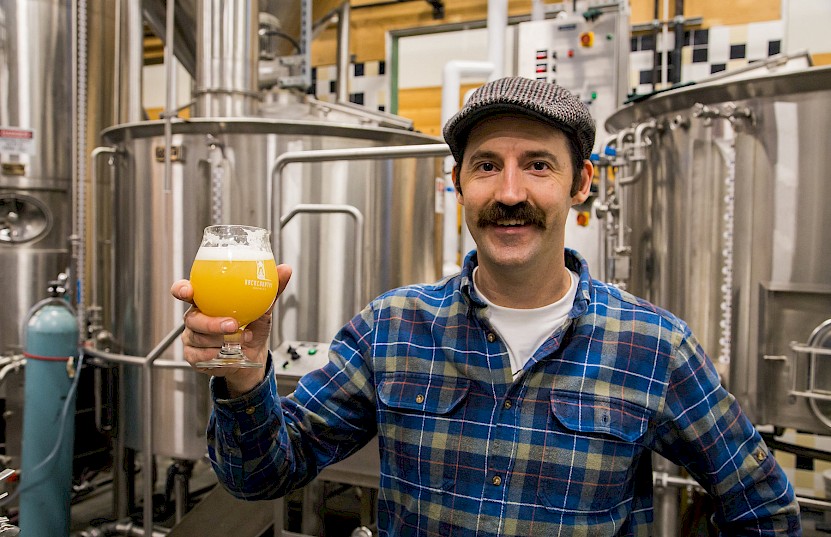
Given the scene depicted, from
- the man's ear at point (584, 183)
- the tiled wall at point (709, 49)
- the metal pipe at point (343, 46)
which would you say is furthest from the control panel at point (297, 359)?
the tiled wall at point (709, 49)

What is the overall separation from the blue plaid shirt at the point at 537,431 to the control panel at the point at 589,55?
8.05ft

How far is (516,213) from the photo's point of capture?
1204 millimetres

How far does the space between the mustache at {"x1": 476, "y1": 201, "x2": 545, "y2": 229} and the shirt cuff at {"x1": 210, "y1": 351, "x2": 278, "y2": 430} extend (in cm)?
50

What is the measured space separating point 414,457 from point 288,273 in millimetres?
430

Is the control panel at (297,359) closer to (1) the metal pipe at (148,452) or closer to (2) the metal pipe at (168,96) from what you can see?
(1) the metal pipe at (148,452)

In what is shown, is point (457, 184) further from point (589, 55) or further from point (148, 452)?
point (589, 55)

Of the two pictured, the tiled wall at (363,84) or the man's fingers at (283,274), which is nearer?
the man's fingers at (283,274)

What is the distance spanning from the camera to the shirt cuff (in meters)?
1.14

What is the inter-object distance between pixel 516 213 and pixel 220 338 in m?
0.56

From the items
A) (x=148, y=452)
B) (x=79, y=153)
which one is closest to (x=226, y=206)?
(x=148, y=452)

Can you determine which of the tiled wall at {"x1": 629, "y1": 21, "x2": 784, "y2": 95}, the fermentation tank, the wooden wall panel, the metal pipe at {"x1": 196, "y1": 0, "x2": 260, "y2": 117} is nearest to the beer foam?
the fermentation tank

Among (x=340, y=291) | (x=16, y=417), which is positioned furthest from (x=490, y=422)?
(x=16, y=417)

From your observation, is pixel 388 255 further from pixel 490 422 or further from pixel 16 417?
pixel 16 417

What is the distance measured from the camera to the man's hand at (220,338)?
1.00m
